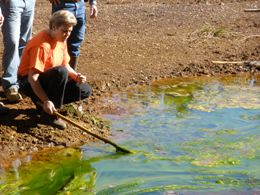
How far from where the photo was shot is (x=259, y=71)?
8016 mm

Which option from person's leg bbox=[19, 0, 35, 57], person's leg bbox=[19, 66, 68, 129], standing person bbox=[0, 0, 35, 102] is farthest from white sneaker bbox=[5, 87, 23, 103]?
person's leg bbox=[19, 0, 35, 57]

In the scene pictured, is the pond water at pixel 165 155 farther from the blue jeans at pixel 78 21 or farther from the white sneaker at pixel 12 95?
the white sneaker at pixel 12 95

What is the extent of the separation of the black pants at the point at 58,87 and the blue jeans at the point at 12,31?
1.50ft

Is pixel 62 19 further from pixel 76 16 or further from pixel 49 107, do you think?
pixel 76 16

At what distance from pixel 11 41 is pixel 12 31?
92 mm

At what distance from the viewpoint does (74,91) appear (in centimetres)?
546

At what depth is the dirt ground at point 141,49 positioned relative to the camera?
17.7 ft

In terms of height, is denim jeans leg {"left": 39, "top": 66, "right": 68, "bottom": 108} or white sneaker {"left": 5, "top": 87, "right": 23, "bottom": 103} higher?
denim jeans leg {"left": 39, "top": 66, "right": 68, "bottom": 108}

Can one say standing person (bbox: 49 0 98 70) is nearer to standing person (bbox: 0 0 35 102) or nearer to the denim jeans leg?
standing person (bbox: 0 0 35 102)

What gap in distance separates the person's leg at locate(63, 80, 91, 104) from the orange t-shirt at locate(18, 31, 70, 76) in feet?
0.69

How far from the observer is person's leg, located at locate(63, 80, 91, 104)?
5438 millimetres

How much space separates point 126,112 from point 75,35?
2.99 ft

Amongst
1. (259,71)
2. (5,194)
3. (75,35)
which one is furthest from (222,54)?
(5,194)

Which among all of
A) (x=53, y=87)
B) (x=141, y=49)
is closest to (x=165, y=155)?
(x=53, y=87)
